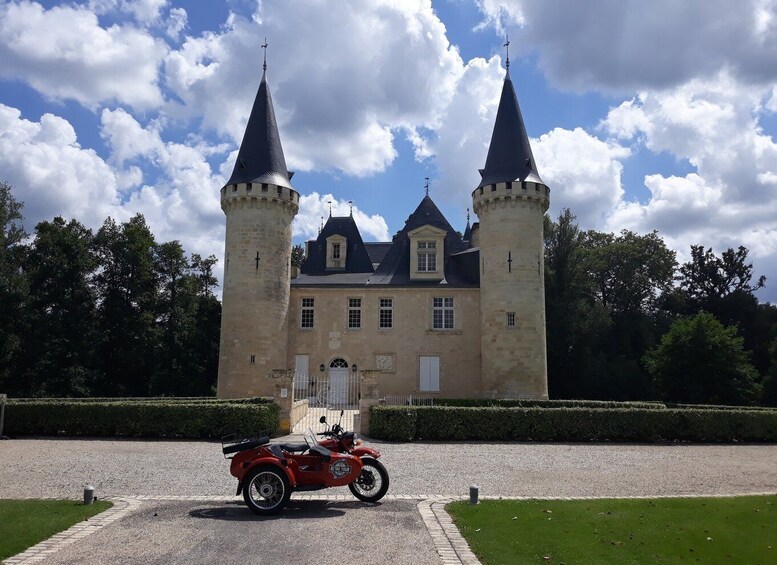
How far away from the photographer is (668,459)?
1385 centimetres

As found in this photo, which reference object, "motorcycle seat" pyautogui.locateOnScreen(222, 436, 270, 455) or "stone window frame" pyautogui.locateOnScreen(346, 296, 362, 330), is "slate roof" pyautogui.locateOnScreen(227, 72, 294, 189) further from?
"motorcycle seat" pyautogui.locateOnScreen(222, 436, 270, 455)

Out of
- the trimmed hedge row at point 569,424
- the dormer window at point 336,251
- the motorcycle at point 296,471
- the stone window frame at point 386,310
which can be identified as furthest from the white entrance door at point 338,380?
the motorcycle at point 296,471

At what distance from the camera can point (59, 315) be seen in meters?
31.8

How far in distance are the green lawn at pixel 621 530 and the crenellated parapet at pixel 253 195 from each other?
2072 cm

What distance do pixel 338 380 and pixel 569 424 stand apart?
45.9ft

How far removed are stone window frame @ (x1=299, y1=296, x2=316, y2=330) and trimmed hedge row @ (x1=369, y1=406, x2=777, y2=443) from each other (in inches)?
524

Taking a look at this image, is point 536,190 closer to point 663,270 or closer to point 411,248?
point 411,248

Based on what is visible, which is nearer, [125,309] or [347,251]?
[347,251]

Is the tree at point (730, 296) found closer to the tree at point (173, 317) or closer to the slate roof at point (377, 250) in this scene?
the slate roof at point (377, 250)

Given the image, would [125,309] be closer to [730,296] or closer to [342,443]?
[342,443]

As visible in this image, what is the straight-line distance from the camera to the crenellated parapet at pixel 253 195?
27.1 m

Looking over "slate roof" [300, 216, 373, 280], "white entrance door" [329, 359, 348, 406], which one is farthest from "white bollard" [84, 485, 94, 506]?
"slate roof" [300, 216, 373, 280]

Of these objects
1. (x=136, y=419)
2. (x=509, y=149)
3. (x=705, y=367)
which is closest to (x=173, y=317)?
(x=136, y=419)

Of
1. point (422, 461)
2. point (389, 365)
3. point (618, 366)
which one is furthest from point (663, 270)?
point (422, 461)
